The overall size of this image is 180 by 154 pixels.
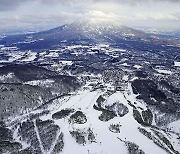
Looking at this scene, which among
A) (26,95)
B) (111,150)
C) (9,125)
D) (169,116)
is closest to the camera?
(111,150)

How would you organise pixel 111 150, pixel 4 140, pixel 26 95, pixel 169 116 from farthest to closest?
pixel 26 95, pixel 169 116, pixel 4 140, pixel 111 150

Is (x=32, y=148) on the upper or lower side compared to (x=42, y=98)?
upper

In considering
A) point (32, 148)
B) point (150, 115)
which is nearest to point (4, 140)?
point (32, 148)

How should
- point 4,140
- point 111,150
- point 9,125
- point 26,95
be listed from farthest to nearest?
1. point 26,95
2. point 9,125
3. point 4,140
4. point 111,150

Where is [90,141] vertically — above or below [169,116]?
above

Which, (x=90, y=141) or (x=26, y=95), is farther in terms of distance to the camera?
(x=26, y=95)

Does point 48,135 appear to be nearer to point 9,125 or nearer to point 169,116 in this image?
point 9,125

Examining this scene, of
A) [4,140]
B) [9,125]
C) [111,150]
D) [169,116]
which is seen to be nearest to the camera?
[111,150]

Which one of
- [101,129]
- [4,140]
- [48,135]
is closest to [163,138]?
[101,129]

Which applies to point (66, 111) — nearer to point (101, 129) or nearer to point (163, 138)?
point (101, 129)
